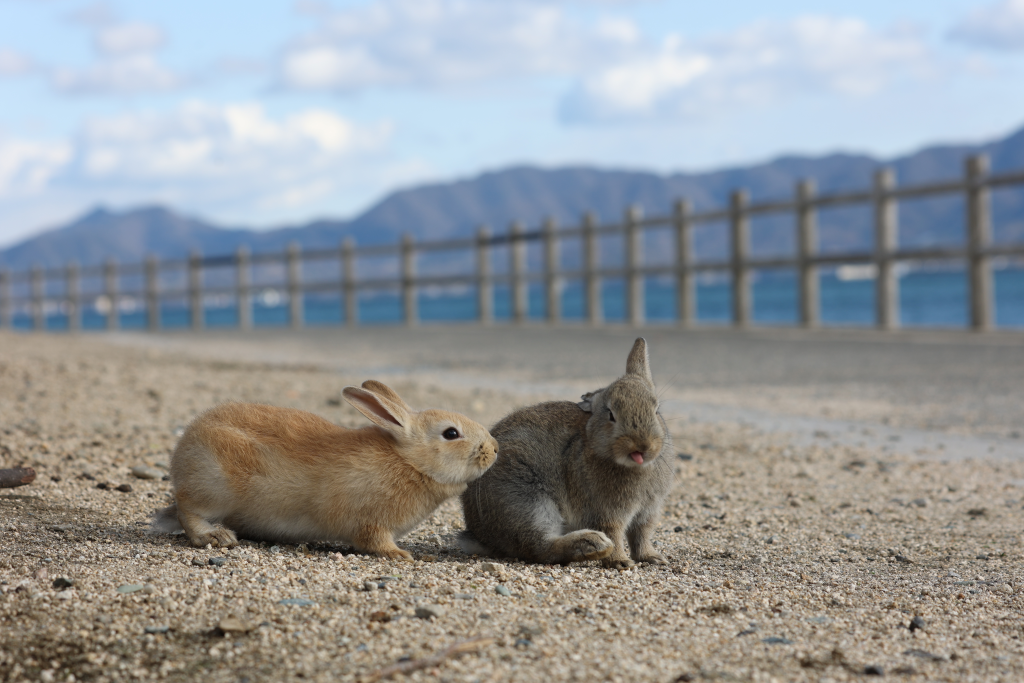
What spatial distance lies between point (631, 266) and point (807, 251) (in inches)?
138

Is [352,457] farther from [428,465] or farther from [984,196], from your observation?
[984,196]

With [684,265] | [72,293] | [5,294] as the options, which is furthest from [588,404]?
[5,294]

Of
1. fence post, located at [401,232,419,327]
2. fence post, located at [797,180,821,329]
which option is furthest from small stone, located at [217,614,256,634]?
fence post, located at [401,232,419,327]

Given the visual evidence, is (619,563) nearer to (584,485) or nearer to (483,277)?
(584,485)

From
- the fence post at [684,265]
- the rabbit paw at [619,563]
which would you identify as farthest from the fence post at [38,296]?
the rabbit paw at [619,563]

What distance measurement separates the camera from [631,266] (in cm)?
1622

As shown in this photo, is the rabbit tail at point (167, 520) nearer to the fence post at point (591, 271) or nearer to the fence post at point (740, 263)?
the fence post at point (740, 263)

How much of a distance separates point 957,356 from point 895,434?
13.5 feet

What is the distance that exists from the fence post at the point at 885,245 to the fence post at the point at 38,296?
22.0 m

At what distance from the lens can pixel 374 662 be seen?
1.96 meters

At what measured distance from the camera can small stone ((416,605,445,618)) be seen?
88.2 inches

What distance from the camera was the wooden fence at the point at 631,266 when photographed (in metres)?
11.2

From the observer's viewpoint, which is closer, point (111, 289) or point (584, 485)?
point (584, 485)

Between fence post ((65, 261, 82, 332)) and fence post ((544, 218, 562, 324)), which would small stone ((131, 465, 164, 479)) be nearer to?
fence post ((544, 218, 562, 324))
